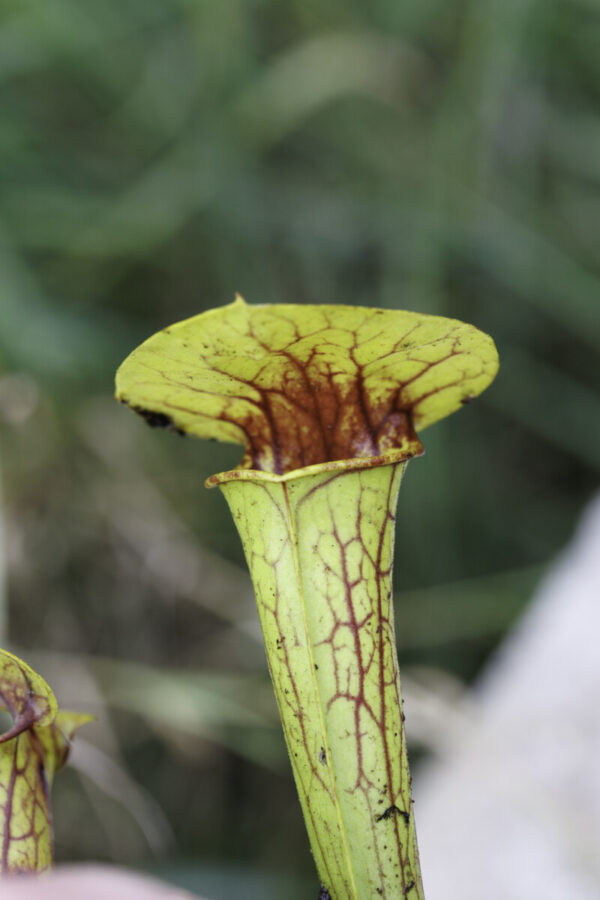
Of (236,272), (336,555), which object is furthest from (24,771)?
(236,272)

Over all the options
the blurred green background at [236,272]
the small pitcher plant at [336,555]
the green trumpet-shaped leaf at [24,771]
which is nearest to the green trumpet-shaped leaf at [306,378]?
the small pitcher plant at [336,555]

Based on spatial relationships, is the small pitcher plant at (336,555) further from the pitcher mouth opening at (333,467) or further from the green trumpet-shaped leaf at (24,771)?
the green trumpet-shaped leaf at (24,771)

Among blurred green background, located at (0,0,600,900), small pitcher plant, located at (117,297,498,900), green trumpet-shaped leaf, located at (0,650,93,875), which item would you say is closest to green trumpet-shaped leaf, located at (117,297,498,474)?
small pitcher plant, located at (117,297,498,900)

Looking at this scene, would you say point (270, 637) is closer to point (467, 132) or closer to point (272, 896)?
point (272, 896)

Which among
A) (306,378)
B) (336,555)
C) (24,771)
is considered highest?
(306,378)

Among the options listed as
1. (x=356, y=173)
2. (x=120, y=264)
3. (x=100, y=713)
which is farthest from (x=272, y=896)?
(x=356, y=173)

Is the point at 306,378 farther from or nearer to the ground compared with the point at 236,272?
nearer to the ground

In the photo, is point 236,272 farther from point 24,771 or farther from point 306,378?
point 24,771

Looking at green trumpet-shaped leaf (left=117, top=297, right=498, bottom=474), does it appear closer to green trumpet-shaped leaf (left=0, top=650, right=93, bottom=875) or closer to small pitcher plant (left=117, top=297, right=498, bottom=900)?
small pitcher plant (left=117, top=297, right=498, bottom=900)
